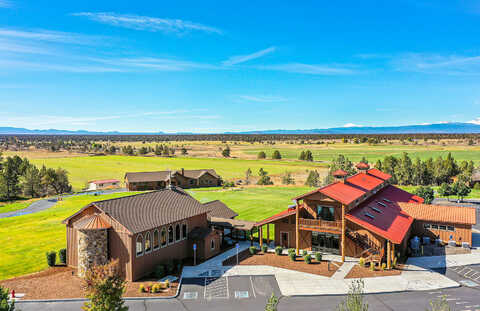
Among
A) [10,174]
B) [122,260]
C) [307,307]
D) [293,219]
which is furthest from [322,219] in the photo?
[10,174]

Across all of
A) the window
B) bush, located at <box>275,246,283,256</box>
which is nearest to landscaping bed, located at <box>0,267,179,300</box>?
the window

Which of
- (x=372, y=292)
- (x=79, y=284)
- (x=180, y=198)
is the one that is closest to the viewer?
(x=372, y=292)

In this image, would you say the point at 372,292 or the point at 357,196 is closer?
the point at 372,292

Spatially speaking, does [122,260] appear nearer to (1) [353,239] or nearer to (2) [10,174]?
(1) [353,239]

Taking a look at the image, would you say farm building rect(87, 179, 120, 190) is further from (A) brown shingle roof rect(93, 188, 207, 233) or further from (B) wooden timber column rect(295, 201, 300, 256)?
(B) wooden timber column rect(295, 201, 300, 256)

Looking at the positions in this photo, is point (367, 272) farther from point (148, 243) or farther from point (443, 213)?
point (148, 243)

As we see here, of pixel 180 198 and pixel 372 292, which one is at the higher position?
pixel 180 198
